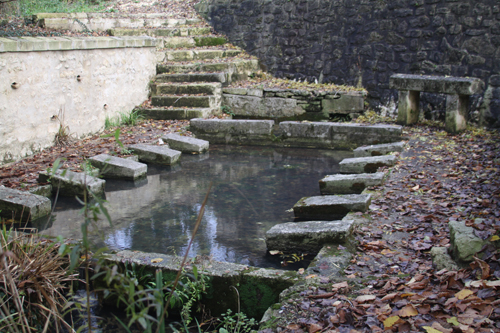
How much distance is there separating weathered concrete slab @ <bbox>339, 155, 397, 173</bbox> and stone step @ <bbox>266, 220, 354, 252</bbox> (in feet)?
7.01

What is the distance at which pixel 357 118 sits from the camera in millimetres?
8117

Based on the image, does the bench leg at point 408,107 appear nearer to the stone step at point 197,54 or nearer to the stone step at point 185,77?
the stone step at point 185,77

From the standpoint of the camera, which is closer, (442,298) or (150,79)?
(442,298)

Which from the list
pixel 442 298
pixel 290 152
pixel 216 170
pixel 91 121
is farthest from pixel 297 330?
pixel 91 121

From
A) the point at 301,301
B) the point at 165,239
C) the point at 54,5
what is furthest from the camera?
the point at 54,5

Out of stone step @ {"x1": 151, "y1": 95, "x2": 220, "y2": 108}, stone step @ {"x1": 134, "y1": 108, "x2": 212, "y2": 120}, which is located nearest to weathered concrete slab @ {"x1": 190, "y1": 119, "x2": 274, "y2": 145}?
stone step @ {"x1": 134, "y1": 108, "x2": 212, "y2": 120}

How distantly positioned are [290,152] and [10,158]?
4.08m

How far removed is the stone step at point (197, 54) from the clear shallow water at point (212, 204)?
4.01 m

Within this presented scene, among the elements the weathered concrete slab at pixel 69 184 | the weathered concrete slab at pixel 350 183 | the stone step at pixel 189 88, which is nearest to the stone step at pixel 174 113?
the stone step at pixel 189 88

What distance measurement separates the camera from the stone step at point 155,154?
19.1 feet

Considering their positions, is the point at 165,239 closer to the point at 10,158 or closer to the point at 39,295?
the point at 39,295

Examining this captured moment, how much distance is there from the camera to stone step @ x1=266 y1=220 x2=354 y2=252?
123 inches

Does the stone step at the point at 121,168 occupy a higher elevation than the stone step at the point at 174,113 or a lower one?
lower

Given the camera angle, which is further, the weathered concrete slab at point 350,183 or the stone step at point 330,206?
the weathered concrete slab at point 350,183
